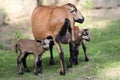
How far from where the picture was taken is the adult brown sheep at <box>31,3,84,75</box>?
34.7 ft

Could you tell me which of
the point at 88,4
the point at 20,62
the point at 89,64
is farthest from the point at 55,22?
the point at 88,4

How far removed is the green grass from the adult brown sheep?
1.57ft

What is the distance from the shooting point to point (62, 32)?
34.9ft

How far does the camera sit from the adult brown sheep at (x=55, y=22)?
10570 millimetres

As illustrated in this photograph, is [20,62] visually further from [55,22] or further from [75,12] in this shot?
[75,12]

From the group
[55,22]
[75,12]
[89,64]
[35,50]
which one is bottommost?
[89,64]

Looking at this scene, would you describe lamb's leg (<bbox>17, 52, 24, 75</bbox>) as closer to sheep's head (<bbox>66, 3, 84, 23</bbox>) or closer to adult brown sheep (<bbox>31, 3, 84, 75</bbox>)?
adult brown sheep (<bbox>31, 3, 84, 75</bbox>)

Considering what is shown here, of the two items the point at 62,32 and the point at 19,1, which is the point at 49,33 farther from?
the point at 19,1

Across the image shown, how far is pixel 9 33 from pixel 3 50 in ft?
5.18

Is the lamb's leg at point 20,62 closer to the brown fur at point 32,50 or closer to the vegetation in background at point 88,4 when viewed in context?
the brown fur at point 32,50

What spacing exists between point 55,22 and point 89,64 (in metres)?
1.72

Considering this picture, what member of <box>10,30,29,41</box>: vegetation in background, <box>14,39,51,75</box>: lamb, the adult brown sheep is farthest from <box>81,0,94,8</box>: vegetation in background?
<box>14,39,51,75</box>: lamb

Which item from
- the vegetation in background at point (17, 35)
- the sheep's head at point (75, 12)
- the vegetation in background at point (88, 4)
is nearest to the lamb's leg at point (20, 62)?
the sheep's head at point (75, 12)

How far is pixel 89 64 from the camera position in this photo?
11.5 meters
